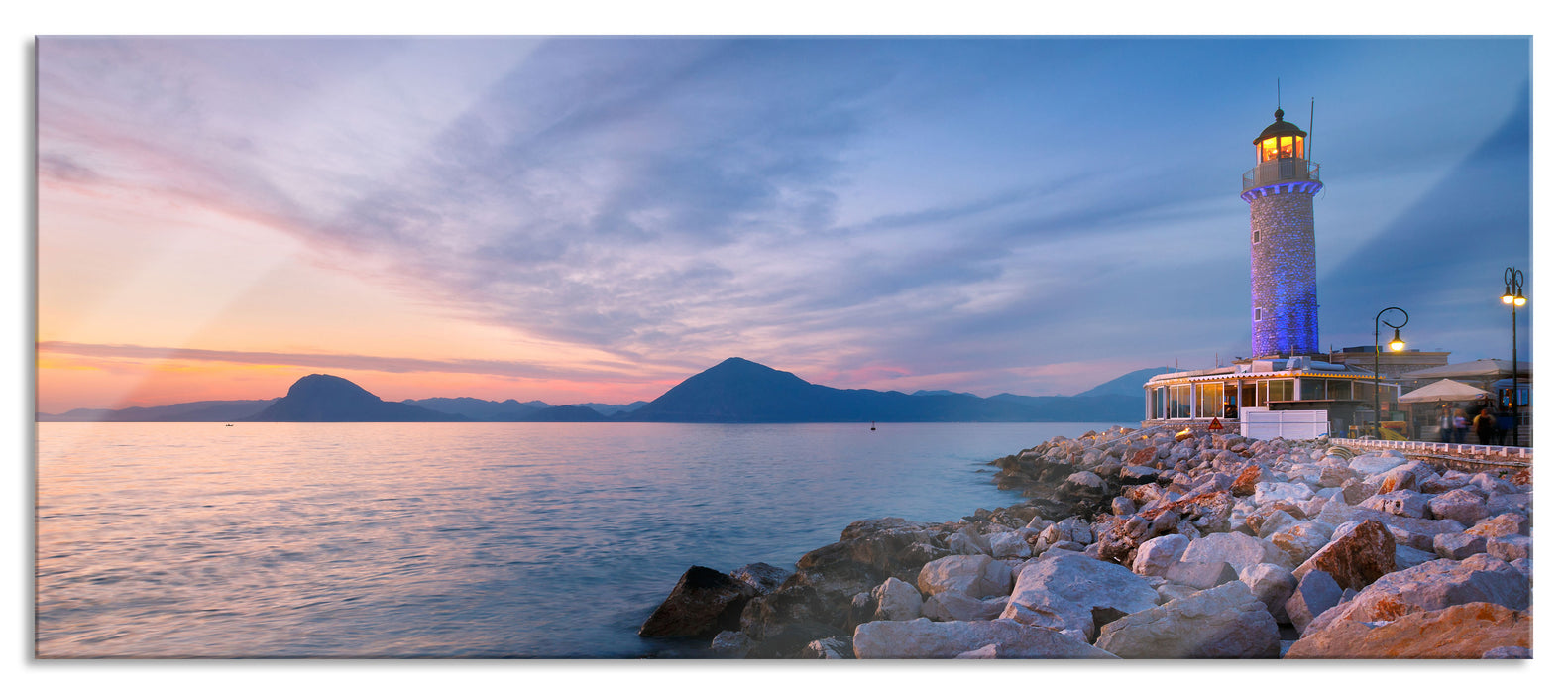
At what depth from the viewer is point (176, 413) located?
5629 mm

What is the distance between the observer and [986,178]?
19.8 feet

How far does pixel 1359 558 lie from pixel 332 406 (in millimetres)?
11260

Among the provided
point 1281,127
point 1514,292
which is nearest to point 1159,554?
point 1514,292

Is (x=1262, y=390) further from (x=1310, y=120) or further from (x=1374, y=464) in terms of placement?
(x=1310, y=120)

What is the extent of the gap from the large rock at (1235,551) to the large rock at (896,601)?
1.92m

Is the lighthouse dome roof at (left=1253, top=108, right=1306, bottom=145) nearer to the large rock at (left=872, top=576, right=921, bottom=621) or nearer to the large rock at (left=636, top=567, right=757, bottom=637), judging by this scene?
the large rock at (left=872, top=576, right=921, bottom=621)

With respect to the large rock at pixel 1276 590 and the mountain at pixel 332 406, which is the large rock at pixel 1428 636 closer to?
the large rock at pixel 1276 590

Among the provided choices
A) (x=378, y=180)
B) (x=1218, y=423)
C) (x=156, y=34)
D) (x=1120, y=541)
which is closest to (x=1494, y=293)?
(x=1120, y=541)

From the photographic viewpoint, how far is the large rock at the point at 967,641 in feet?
11.0

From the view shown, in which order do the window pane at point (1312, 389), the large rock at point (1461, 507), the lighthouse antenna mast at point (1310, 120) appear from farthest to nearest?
the window pane at point (1312, 389), the lighthouse antenna mast at point (1310, 120), the large rock at point (1461, 507)

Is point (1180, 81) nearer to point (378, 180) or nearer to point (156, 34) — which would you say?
point (378, 180)

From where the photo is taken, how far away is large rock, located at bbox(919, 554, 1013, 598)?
15.0ft

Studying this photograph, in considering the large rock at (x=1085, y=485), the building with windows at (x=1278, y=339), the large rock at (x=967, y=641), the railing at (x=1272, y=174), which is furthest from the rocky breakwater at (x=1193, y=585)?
the railing at (x=1272, y=174)
